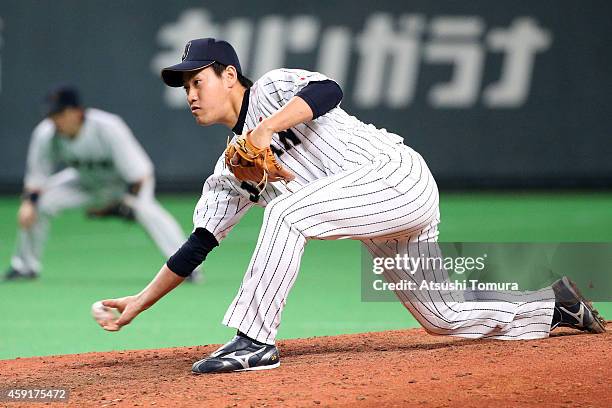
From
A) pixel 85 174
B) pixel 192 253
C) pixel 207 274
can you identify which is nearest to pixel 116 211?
pixel 85 174

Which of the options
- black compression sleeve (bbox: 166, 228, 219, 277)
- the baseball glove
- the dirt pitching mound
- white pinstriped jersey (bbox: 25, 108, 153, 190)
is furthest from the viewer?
white pinstriped jersey (bbox: 25, 108, 153, 190)

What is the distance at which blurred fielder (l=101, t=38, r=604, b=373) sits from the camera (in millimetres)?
4992

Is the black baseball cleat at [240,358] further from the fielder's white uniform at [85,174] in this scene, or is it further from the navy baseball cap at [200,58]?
the fielder's white uniform at [85,174]

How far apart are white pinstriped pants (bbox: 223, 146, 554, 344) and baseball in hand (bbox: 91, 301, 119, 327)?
64cm

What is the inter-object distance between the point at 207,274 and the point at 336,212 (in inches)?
199

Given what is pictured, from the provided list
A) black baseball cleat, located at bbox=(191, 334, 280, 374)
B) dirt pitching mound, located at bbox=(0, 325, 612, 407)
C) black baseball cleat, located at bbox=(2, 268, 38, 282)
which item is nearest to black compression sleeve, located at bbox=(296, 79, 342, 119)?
black baseball cleat, located at bbox=(191, 334, 280, 374)

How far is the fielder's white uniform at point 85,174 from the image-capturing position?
9.97 meters

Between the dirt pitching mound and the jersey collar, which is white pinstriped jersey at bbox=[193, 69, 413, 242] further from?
the dirt pitching mound

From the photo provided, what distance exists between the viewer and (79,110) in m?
10.1

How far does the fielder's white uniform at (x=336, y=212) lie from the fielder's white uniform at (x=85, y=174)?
455 centimetres

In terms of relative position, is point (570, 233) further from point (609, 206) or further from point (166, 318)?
point (166, 318)

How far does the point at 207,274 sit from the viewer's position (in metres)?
9.99

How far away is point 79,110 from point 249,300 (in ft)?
18.0

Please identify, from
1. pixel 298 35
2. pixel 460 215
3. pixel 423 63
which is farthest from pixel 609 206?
pixel 298 35
